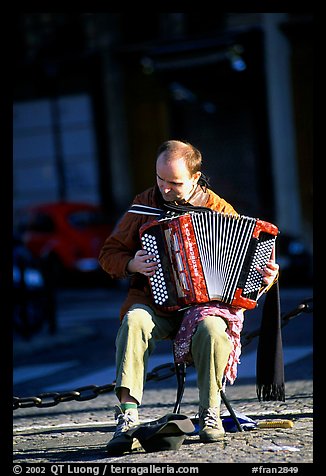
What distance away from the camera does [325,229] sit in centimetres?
483

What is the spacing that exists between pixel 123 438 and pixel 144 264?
2.87 ft

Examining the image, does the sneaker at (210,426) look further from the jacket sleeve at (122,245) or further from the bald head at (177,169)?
the bald head at (177,169)

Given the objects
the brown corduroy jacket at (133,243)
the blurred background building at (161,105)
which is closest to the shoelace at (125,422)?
the brown corduroy jacket at (133,243)

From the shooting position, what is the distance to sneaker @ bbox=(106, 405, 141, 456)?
477 cm

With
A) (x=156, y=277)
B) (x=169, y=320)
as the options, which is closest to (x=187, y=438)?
(x=169, y=320)

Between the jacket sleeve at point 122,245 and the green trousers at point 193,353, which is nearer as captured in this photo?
the green trousers at point 193,353

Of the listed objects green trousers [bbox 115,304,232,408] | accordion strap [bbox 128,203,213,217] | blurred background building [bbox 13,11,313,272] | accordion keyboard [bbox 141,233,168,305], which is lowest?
green trousers [bbox 115,304,232,408]

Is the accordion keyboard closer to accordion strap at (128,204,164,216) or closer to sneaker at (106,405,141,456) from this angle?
accordion strap at (128,204,164,216)

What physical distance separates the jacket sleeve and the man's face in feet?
0.61

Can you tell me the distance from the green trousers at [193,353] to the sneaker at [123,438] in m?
0.09

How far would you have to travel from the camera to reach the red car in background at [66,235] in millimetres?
19141

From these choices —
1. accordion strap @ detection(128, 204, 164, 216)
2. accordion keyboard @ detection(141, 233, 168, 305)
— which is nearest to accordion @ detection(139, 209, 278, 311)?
accordion keyboard @ detection(141, 233, 168, 305)

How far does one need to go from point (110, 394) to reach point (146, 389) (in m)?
0.29

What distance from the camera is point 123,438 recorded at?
4.79 m
